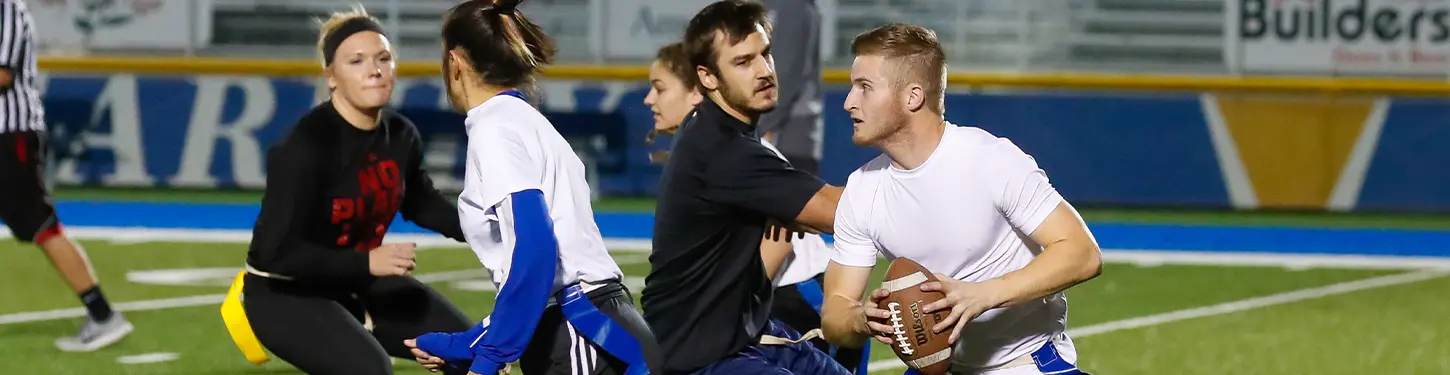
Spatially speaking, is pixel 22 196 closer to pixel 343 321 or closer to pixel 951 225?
pixel 343 321

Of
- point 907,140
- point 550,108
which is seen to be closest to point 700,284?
point 907,140

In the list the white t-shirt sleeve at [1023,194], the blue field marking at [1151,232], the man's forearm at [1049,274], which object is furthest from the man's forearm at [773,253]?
the blue field marking at [1151,232]

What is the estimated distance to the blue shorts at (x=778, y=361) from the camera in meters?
5.30

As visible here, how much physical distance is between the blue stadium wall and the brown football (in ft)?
37.3

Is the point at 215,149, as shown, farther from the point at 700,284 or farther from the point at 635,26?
the point at 700,284

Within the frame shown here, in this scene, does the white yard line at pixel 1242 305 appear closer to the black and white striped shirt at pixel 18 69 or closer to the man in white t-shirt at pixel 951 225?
the man in white t-shirt at pixel 951 225

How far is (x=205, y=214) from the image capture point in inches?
591

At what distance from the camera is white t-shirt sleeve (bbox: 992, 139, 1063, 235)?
4.68 m

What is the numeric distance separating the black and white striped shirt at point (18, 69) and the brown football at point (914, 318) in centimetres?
542

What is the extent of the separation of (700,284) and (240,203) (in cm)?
1114

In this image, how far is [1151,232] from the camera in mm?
14383

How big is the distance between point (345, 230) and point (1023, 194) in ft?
8.28

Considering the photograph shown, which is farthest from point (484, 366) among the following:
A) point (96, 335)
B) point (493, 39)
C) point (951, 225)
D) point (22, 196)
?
point (22, 196)

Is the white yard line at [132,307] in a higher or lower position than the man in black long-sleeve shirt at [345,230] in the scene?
lower
